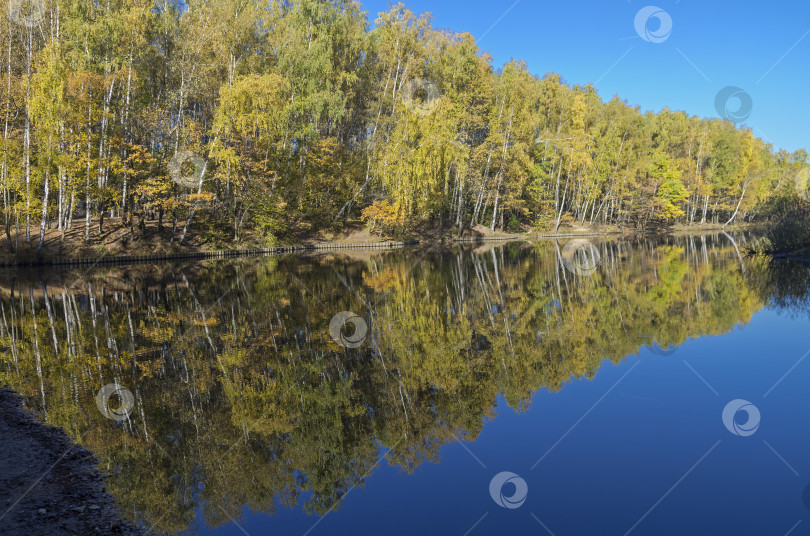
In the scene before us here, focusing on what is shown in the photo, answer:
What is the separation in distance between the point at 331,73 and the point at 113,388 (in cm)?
3724

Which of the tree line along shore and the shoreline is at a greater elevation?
the tree line along shore

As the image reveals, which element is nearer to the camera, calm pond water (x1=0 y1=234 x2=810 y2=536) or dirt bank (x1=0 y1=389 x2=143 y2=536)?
dirt bank (x1=0 y1=389 x2=143 y2=536)

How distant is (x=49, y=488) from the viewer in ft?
19.2

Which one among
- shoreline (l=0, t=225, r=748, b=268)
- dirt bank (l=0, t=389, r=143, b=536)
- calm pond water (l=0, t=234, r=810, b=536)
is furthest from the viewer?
shoreline (l=0, t=225, r=748, b=268)

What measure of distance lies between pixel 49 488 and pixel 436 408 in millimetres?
4875

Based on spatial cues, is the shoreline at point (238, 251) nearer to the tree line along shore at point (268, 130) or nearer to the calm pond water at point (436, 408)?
the tree line along shore at point (268, 130)

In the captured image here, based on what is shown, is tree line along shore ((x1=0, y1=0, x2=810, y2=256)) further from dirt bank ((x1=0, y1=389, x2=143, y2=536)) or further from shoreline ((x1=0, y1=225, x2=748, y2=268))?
dirt bank ((x1=0, y1=389, x2=143, y2=536))

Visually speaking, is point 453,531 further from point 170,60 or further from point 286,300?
point 170,60

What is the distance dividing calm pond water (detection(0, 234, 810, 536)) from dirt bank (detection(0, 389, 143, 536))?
230 millimetres

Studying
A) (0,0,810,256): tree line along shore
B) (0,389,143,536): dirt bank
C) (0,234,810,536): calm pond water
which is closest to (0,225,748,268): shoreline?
(0,0,810,256): tree line along shore

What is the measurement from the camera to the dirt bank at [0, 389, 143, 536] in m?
5.18

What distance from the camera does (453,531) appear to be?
5246mm

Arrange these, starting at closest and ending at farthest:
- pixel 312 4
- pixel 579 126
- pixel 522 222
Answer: pixel 312 4 < pixel 579 126 < pixel 522 222

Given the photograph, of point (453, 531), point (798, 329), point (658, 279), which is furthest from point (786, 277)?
point (453, 531)
